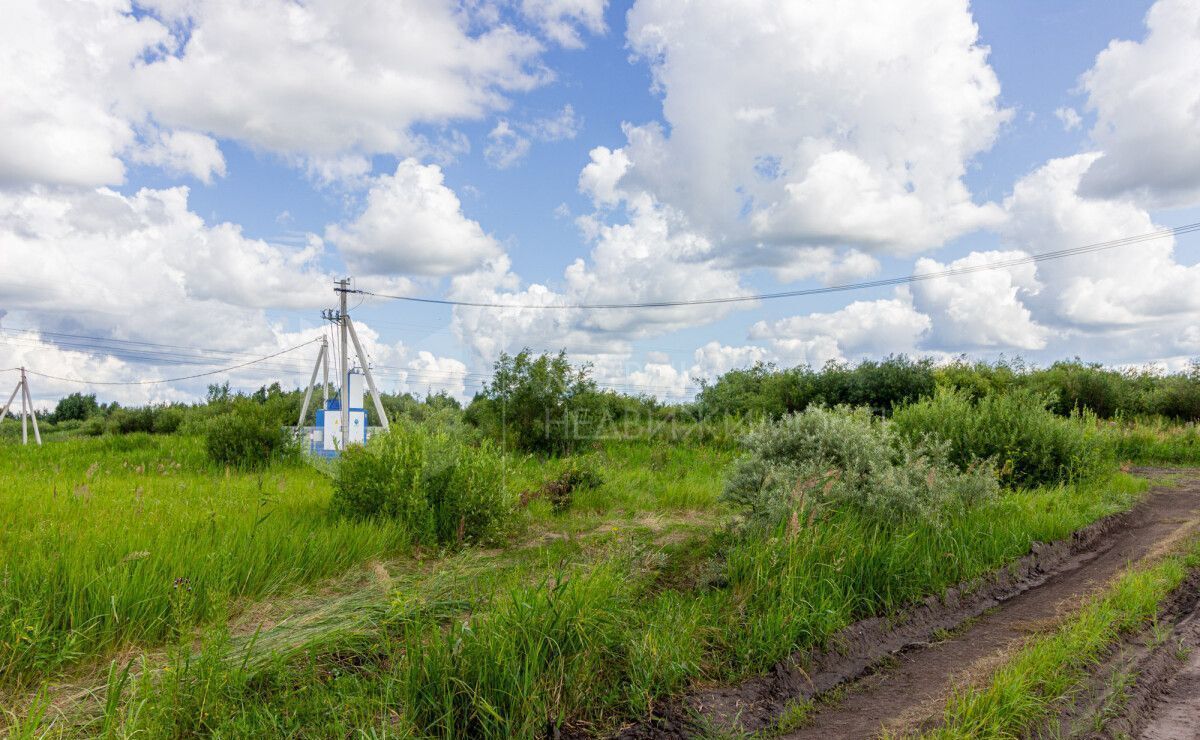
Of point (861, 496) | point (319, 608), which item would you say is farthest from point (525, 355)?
point (319, 608)

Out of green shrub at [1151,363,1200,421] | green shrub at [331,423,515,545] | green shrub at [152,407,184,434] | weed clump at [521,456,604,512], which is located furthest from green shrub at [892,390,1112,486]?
green shrub at [152,407,184,434]

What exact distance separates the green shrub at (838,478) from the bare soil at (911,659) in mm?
891

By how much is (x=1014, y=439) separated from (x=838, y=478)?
5459 millimetres

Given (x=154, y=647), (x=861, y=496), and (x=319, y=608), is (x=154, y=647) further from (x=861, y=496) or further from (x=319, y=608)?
(x=861, y=496)

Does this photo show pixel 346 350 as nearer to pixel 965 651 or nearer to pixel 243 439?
pixel 243 439

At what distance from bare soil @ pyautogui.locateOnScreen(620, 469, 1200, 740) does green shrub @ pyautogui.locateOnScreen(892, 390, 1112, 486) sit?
314 cm

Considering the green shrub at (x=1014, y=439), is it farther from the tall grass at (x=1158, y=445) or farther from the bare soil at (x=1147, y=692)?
the tall grass at (x=1158, y=445)

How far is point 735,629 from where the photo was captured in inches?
182

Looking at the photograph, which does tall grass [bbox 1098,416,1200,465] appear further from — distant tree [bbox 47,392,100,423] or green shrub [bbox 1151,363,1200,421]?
distant tree [bbox 47,392,100,423]

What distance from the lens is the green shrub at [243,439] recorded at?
1261 centimetres

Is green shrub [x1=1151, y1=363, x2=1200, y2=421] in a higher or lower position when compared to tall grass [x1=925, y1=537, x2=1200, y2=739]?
higher

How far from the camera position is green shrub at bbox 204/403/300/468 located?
12.6 meters

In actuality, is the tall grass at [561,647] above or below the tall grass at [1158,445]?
above

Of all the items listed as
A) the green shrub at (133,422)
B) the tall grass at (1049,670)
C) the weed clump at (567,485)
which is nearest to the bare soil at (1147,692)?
the tall grass at (1049,670)
